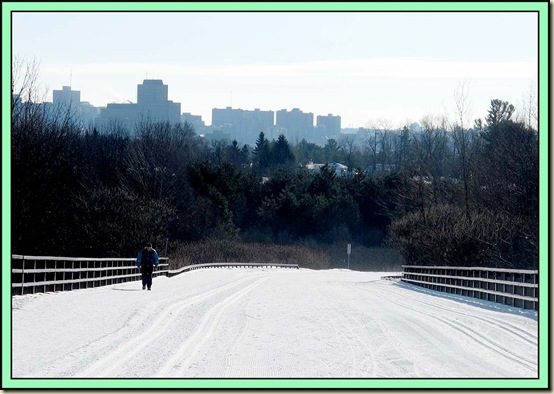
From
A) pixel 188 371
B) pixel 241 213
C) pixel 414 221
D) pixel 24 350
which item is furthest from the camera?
pixel 241 213

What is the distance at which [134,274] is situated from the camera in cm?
4431

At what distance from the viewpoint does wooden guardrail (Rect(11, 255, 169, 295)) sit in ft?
80.7

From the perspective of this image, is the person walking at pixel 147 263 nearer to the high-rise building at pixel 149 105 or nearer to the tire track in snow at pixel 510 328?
the high-rise building at pixel 149 105

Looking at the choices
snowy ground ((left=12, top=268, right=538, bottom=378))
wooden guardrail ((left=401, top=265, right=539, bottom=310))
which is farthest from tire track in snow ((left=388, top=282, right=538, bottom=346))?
wooden guardrail ((left=401, top=265, right=539, bottom=310))

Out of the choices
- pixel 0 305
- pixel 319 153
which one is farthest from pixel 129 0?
pixel 319 153

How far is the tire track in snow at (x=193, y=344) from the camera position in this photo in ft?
44.1

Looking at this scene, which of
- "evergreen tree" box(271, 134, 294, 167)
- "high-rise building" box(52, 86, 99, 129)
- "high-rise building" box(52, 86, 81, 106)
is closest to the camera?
"high-rise building" box(52, 86, 81, 106)

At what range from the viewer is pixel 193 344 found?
16.8m

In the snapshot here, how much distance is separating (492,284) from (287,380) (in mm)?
18106

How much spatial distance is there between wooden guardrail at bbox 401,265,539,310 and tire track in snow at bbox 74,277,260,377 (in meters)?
5.92

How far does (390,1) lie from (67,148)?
100 feet

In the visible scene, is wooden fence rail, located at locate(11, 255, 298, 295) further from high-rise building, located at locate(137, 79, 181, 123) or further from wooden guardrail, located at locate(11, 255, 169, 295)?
high-rise building, located at locate(137, 79, 181, 123)

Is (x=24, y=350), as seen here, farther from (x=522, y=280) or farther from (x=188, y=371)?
(x=522, y=280)

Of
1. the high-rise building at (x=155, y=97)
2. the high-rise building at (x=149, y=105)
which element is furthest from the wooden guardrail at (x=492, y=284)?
the high-rise building at (x=149, y=105)
